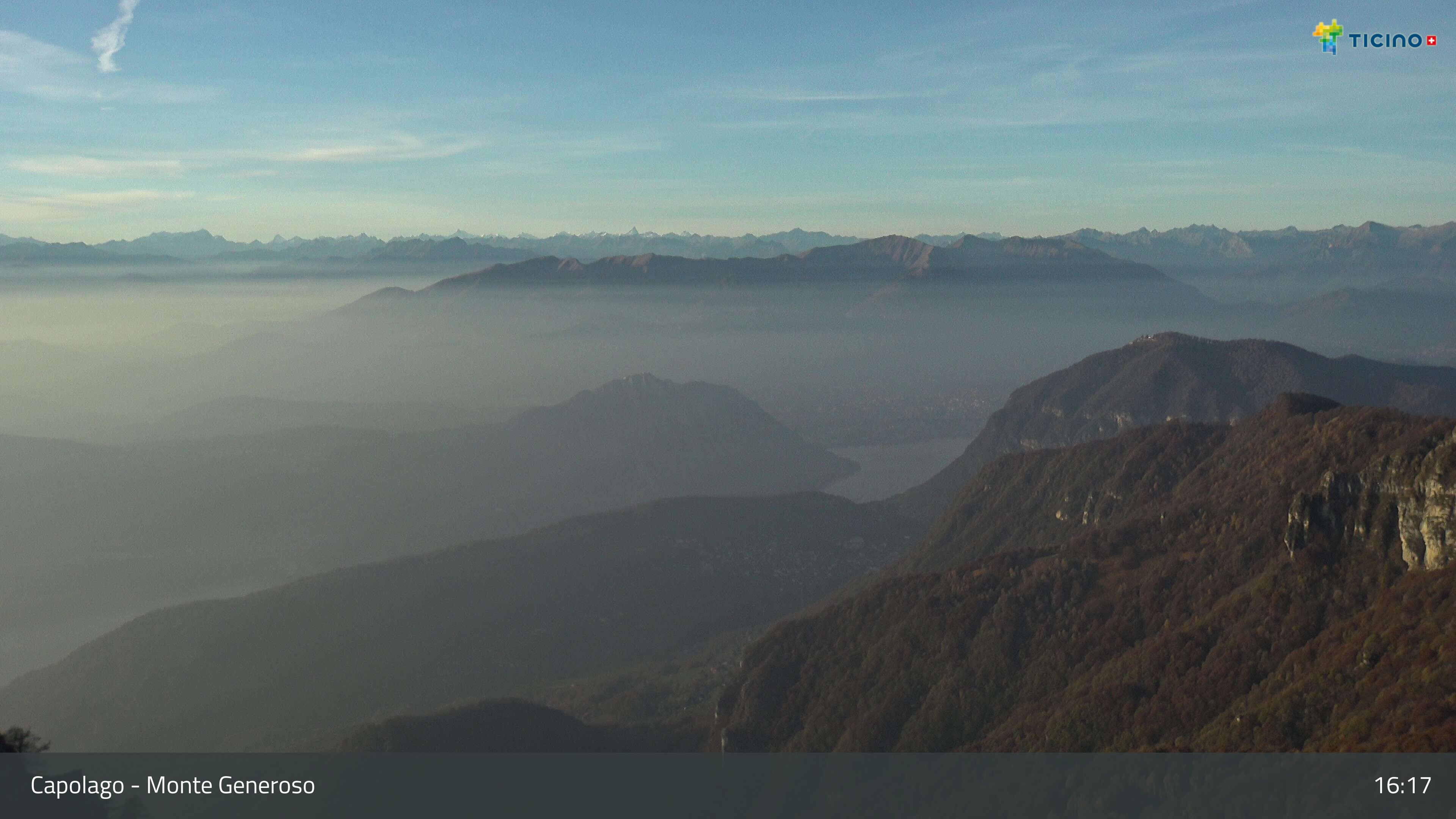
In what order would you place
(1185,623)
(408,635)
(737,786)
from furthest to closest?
(408,635) → (737,786) → (1185,623)

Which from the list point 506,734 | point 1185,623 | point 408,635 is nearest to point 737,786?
point 506,734

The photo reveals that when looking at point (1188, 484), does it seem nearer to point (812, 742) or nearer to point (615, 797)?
point (812, 742)

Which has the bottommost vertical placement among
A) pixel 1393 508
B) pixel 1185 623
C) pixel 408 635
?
pixel 408 635

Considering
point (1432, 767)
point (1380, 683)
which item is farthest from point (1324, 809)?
point (1380, 683)

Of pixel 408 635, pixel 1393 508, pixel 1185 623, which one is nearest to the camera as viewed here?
pixel 1393 508

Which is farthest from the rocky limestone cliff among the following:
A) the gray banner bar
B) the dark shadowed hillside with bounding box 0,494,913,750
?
the dark shadowed hillside with bounding box 0,494,913,750

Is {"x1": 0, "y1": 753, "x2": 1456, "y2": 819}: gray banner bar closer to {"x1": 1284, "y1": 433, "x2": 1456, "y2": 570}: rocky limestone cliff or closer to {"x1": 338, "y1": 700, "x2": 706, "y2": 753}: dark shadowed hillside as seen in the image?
{"x1": 338, "y1": 700, "x2": 706, "y2": 753}: dark shadowed hillside

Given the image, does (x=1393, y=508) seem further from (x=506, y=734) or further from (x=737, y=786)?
(x=506, y=734)
